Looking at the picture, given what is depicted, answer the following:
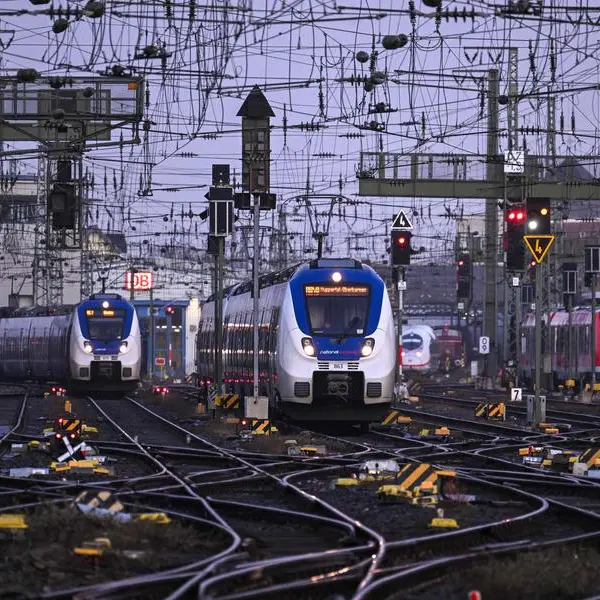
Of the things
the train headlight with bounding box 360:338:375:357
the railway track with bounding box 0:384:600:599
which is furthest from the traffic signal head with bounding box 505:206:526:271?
the railway track with bounding box 0:384:600:599

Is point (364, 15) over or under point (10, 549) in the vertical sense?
over

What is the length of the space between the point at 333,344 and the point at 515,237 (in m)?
13.1

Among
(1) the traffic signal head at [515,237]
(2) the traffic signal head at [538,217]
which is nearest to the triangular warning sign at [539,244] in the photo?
(2) the traffic signal head at [538,217]

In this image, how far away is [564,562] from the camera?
11.1m

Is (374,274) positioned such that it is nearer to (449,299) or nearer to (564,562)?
(564,562)

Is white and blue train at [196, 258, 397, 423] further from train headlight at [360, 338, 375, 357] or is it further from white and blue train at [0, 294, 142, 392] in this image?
white and blue train at [0, 294, 142, 392]

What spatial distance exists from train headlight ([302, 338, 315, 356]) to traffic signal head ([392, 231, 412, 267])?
1021 cm

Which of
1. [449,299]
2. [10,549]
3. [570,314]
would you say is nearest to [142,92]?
[570,314]

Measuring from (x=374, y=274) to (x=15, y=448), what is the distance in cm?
892

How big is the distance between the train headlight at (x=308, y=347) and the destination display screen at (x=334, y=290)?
99 cm

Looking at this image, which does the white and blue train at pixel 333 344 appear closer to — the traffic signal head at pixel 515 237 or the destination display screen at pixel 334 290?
the destination display screen at pixel 334 290

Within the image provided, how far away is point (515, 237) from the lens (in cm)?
4062

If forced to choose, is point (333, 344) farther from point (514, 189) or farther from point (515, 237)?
point (514, 189)

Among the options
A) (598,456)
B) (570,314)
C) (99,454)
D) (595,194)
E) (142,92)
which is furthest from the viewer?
(570,314)
